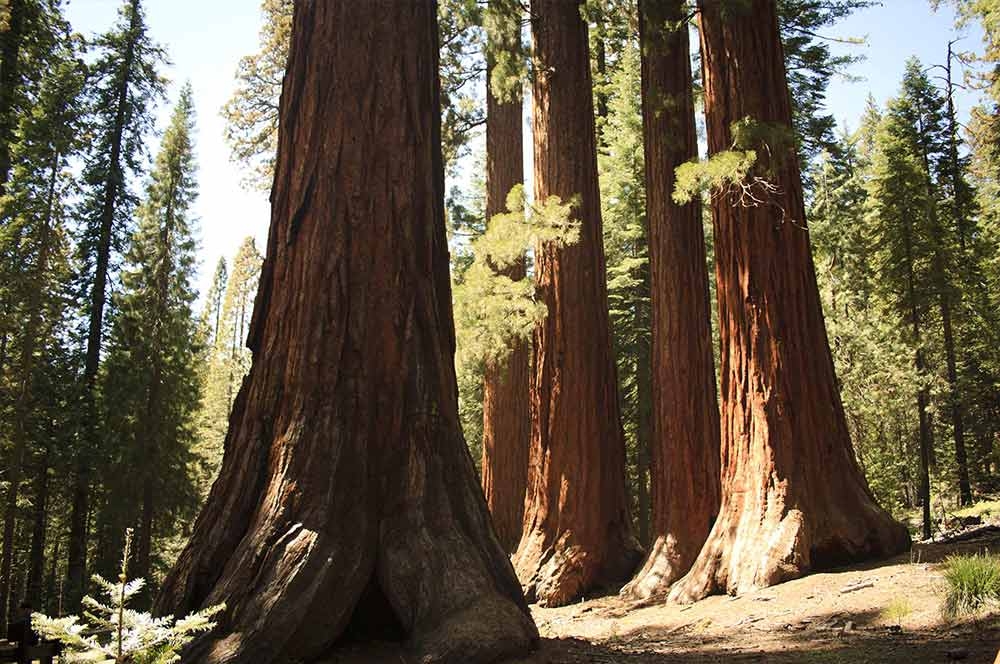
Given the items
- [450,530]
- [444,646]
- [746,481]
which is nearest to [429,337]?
[450,530]

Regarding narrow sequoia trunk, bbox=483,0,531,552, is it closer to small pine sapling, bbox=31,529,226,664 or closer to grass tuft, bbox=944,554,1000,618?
grass tuft, bbox=944,554,1000,618

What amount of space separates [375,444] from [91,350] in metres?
21.2

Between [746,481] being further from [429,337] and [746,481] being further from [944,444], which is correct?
[944,444]

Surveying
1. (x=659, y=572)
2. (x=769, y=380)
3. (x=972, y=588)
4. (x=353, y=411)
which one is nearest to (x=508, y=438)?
(x=659, y=572)

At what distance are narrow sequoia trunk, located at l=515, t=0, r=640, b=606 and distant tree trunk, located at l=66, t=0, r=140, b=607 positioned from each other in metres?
15.4

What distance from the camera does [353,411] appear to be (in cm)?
486

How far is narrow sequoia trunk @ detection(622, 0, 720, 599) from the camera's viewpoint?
30.5ft

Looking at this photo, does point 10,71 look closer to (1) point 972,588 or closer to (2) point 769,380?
(2) point 769,380

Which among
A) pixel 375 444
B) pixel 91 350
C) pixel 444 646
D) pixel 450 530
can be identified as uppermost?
pixel 91 350

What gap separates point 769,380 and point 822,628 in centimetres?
274

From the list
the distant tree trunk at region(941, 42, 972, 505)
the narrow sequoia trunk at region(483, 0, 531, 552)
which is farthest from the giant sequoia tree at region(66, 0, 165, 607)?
the distant tree trunk at region(941, 42, 972, 505)

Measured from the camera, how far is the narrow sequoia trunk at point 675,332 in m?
9.30

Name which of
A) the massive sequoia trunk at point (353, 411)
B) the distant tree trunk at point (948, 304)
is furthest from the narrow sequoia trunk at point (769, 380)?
the distant tree trunk at point (948, 304)

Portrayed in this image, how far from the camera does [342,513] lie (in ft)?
15.0
